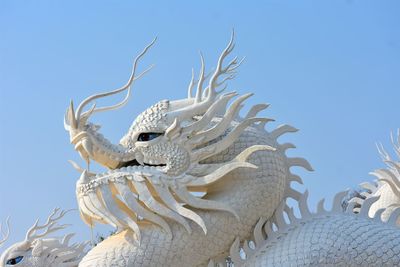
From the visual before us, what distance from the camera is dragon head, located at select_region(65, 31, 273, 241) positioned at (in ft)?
16.7

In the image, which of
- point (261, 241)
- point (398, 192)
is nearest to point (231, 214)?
point (261, 241)

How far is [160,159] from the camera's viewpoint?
5203mm

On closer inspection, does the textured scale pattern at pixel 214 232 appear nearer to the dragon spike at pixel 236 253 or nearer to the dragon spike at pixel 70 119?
the dragon spike at pixel 236 253

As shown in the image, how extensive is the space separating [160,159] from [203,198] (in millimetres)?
421

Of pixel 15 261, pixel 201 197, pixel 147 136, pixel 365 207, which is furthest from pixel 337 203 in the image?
pixel 15 261

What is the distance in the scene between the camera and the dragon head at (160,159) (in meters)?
5.09

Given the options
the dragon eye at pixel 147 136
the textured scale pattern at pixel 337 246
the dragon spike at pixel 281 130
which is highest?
the dragon eye at pixel 147 136

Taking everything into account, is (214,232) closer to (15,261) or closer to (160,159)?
(160,159)

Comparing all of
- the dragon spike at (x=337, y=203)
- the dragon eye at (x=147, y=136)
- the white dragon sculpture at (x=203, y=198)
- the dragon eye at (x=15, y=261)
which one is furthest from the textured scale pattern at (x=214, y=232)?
the dragon eye at (x=15, y=261)

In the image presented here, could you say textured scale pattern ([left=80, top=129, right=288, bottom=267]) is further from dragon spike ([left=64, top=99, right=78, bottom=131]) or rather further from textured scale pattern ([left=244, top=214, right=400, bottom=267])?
dragon spike ([left=64, top=99, right=78, bottom=131])

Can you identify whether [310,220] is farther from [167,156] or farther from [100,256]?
[100,256]

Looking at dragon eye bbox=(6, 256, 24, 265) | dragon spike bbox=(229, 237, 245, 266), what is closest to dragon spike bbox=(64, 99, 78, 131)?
dragon spike bbox=(229, 237, 245, 266)

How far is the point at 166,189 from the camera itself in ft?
16.8

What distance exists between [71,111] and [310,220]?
188cm
